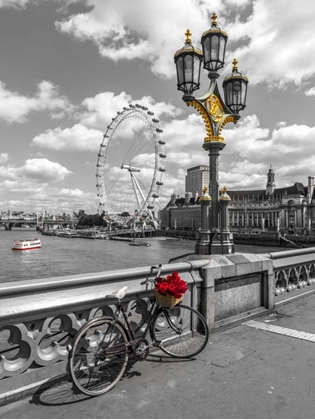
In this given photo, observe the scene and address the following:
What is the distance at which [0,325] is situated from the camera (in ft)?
11.5

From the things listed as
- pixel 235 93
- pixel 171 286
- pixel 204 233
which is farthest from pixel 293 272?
pixel 171 286

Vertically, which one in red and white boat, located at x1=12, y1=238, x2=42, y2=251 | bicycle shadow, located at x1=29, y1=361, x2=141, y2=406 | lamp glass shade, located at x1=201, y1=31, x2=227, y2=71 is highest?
lamp glass shade, located at x1=201, y1=31, x2=227, y2=71

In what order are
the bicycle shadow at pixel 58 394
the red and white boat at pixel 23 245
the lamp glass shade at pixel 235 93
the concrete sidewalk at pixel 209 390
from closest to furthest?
the concrete sidewalk at pixel 209 390, the bicycle shadow at pixel 58 394, the lamp glass shade at pixel 235 93, the red and white boat at pixel 23 245

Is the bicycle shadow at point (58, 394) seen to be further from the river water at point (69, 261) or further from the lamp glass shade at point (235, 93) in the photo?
the river water at point (69, 261)

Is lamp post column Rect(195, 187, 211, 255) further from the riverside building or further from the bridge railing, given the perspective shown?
the riverside building

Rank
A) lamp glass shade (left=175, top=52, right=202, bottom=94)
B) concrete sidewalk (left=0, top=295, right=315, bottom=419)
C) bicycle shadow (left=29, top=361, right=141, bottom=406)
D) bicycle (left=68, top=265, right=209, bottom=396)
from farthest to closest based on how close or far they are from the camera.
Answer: lamp glass shade (left=175, top=52, right=202, bottom=94), bicycle (left=68, top=265, right=209, bottom=396), bicycle shadow (left=29, top=361, right=141, bottom=406), concrete sidewalk (left=0, top=295, right=315, bottom=419)

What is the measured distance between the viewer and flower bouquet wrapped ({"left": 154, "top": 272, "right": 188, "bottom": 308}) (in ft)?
14.3

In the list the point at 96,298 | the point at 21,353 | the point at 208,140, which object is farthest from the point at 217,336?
the point at 208,140

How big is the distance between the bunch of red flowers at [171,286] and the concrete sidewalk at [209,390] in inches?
34.9

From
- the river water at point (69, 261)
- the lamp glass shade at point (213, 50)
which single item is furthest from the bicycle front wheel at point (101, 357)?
the river water at point (69, 261)

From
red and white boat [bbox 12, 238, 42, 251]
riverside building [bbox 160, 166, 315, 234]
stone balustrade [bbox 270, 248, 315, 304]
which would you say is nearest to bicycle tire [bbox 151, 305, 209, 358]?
stone balustrade [bbox 270, 248, 315, 304]

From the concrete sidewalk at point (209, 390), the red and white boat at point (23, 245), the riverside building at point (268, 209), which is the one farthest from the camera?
the riverside building at point (268, 209)

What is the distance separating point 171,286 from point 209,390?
1.20 meters

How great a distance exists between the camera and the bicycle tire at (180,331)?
4676 mm
